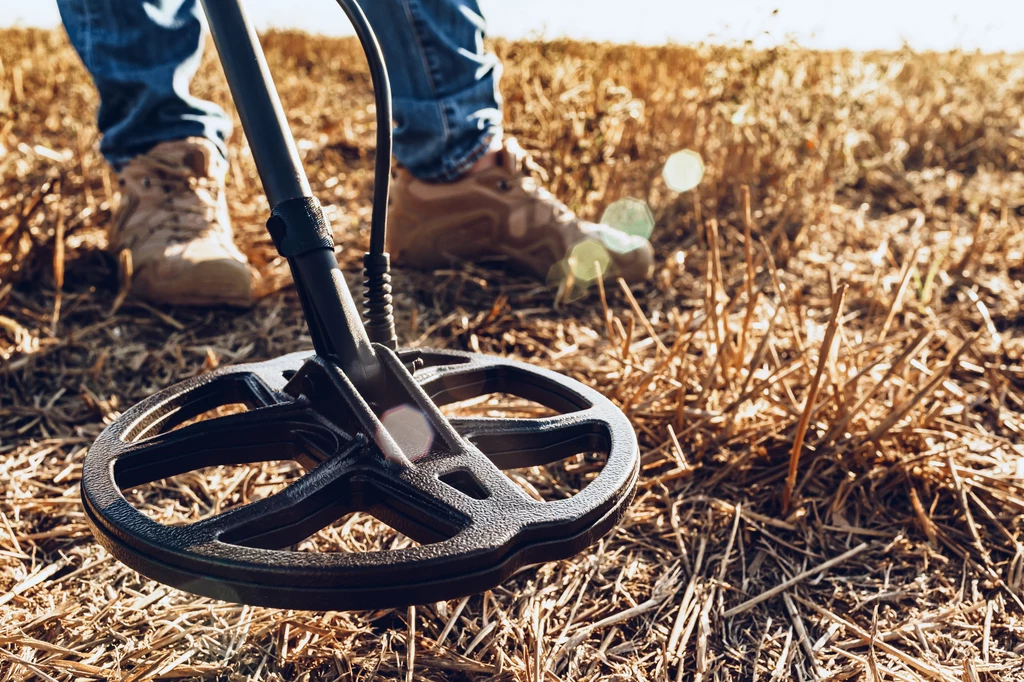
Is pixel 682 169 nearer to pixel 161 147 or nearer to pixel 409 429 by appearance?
pixel 161 147

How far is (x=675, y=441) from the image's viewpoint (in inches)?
60.7

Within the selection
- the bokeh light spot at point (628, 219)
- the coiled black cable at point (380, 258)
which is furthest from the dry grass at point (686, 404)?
the coiled black cable at point (380, 258)

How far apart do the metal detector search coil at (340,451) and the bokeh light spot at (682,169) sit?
210 centimetres

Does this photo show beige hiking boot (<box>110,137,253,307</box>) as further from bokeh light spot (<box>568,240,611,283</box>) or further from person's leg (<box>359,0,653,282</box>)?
bokeh light spot (<box>568,240,611,283</box>)

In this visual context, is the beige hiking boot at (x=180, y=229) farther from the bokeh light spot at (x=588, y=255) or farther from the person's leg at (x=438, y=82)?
the bokeh light spot at (x=588, y=255)

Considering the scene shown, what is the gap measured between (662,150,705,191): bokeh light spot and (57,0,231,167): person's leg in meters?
1.80

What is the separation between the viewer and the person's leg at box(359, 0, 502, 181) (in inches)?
78.6

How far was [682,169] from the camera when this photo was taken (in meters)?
3.30

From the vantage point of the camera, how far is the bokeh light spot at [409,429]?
109cm

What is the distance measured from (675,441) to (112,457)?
0.97 metres

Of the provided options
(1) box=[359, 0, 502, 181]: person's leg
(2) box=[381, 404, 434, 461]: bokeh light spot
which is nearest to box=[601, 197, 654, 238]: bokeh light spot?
(1) box=[359, 0, 502, 181]: person's leg

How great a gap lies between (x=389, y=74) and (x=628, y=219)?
1147 millimetres

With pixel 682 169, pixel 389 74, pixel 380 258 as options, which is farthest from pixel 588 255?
pixel 380 258

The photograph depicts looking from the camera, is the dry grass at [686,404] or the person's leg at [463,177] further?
the person's leg at [463,177]
